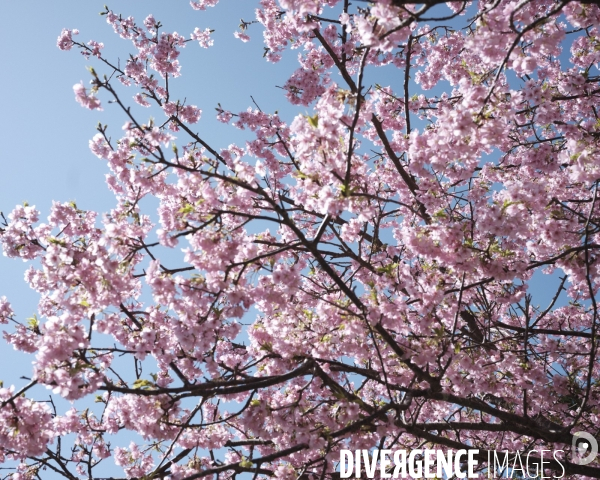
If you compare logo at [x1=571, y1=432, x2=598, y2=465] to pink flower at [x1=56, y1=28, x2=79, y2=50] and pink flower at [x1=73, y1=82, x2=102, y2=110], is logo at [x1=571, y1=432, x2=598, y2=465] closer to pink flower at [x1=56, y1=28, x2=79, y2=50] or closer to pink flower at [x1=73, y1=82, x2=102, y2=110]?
pink flower at [x1=73, y1=82, x2=102, y2=110]

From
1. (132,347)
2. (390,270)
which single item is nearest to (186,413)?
(132,347)

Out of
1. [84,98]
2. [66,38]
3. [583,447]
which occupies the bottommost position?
[583,447]

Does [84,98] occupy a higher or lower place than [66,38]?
lower

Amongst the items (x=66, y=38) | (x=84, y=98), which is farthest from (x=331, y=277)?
(x=66, y=38)

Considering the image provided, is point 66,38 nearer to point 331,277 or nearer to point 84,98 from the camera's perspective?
point 84,98

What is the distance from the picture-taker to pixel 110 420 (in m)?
6.08

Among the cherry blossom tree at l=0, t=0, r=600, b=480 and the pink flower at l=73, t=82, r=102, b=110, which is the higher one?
the pink flower at l=73, t=82, r=102, b=110

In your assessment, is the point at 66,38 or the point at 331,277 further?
the point at 66,38

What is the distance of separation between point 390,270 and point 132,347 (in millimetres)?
3229

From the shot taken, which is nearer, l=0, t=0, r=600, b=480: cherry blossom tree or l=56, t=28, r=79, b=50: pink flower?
l=0, t=0, r=600, b=480: cherry blossom tree

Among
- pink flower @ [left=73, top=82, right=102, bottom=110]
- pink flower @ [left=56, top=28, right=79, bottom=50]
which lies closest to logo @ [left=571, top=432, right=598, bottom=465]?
pink flower @ [left=73, top=82, right=102, bottom=110]

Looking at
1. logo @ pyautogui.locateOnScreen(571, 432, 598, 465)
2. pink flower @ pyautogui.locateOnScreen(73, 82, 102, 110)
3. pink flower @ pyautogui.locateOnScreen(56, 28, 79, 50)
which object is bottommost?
logo @ pyautogui.locateOnScreen(571, 432, 598, 465)

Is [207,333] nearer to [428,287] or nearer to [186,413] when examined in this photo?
[186,413]

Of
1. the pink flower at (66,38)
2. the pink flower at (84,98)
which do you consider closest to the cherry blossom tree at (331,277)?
the pink flower at (84,98)
